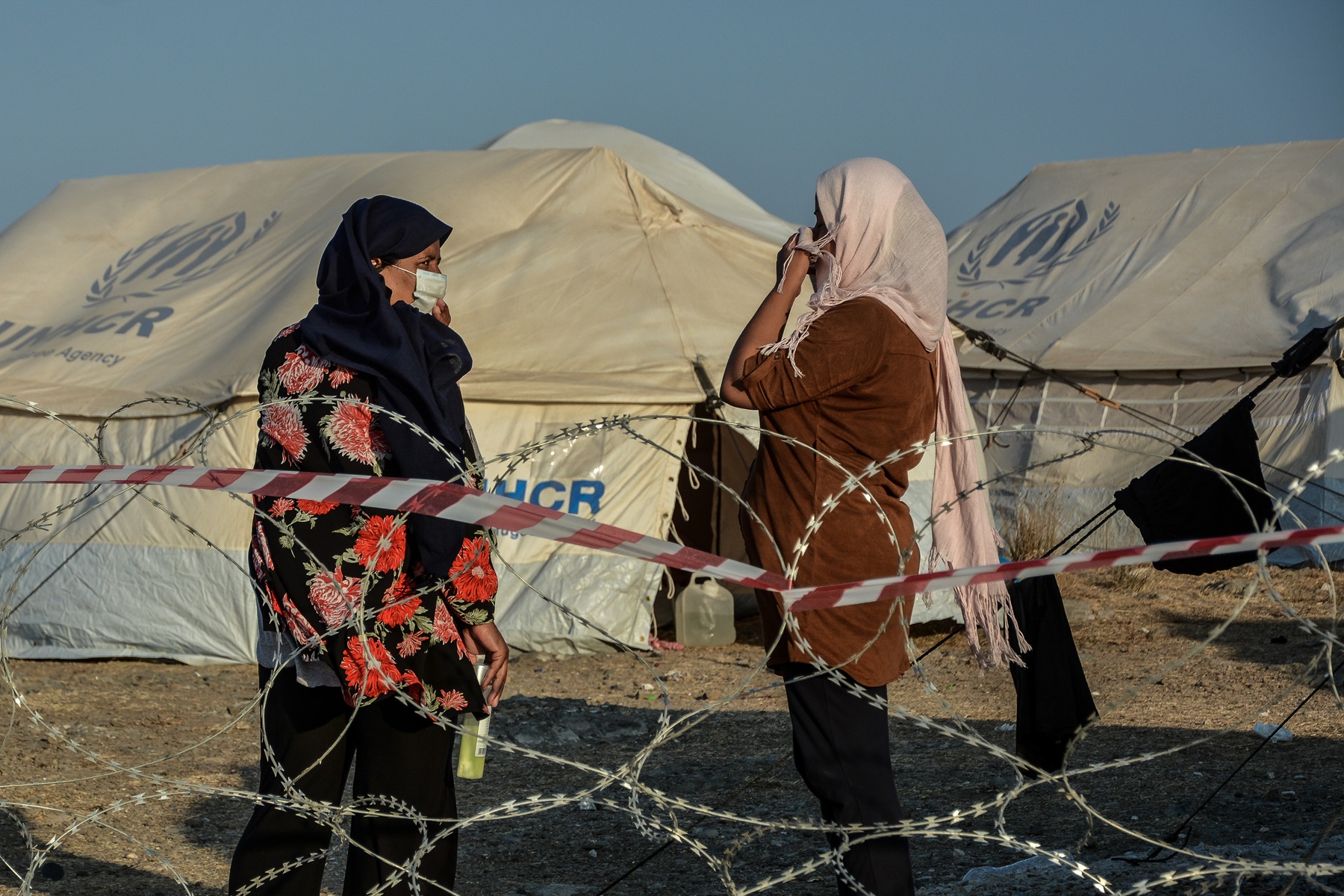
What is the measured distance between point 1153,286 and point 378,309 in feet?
34.8

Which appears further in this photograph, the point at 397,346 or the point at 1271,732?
the point at 1271,732

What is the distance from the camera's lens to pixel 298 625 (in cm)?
244

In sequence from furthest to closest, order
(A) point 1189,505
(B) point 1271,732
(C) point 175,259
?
(C) point 175,259
(B) point 1271,732
(A) point 1189,505

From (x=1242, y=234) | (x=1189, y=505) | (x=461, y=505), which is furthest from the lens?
(x=1242, y=234)

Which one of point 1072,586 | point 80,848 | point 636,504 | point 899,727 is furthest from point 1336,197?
point 80,848

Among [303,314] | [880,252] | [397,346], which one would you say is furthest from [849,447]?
[303,314]

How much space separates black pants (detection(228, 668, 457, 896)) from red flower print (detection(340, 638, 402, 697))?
2.4 inches

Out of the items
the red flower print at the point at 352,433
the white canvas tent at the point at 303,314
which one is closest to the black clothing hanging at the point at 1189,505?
the red flower print at the point at 352,433

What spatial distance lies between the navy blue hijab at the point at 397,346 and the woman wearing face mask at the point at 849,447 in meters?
0.55

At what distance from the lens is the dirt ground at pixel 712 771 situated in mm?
3652

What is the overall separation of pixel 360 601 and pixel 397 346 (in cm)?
46

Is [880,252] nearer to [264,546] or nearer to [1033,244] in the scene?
[264,546]

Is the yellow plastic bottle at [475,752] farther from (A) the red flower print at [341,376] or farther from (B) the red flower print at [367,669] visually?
(A) the red flower print at [341,376]

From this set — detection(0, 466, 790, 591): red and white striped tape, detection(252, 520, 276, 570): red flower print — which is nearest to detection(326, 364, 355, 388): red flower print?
detection(0, 466, 790, 591): red and white striped tape
